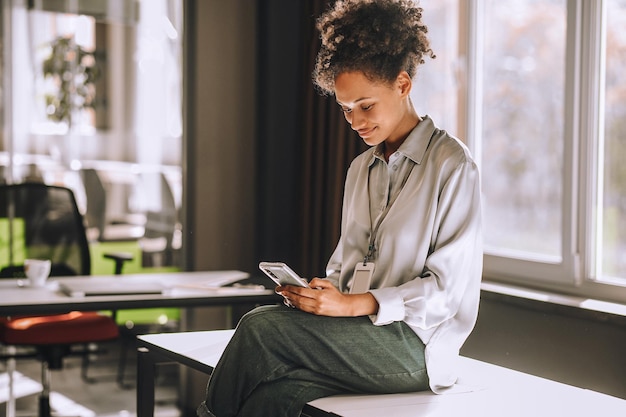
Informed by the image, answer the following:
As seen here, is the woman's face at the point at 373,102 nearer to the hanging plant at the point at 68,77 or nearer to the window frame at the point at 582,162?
the window frame at the point at 582,162

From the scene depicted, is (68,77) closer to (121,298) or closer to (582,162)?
(121,298)

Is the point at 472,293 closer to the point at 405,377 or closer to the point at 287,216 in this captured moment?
the point at 405,377

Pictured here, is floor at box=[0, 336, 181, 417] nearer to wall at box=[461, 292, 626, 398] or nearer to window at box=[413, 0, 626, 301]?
wall at box=[461, 292, 626, 398]

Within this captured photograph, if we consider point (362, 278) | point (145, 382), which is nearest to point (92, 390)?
point (145, 382)

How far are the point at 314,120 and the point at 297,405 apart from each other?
2.45m

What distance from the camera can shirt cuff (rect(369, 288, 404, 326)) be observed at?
1.70m

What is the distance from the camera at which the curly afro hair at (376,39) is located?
5.86 ft

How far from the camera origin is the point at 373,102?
1.84 m

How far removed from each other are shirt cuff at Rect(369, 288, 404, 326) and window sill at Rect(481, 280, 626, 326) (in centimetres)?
107

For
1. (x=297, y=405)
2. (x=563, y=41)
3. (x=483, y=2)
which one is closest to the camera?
(x=297, y=405)

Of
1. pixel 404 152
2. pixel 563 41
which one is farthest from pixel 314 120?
pixel 404 152

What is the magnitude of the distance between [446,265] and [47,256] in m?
2.76

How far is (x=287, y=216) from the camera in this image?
169 inches

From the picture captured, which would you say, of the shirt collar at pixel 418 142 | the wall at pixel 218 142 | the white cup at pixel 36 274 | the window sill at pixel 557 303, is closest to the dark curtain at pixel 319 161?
the wall at pixel 218 142
